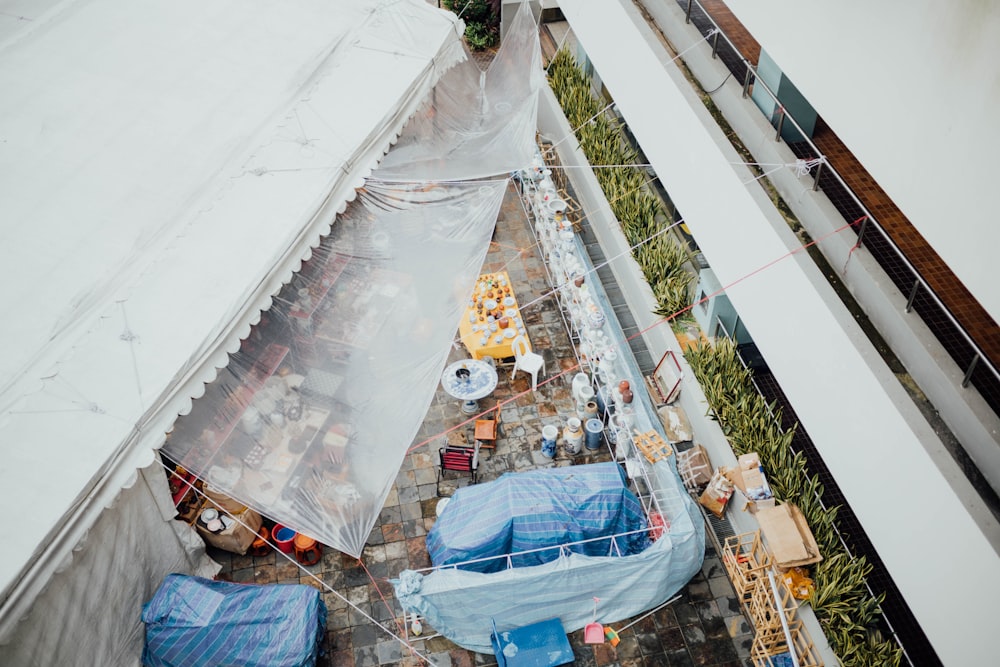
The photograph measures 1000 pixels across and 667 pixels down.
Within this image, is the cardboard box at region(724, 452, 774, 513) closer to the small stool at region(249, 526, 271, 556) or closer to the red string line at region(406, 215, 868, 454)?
the red string line at region(406, 215, 868, 454)

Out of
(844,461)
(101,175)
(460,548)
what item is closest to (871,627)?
(844,461)

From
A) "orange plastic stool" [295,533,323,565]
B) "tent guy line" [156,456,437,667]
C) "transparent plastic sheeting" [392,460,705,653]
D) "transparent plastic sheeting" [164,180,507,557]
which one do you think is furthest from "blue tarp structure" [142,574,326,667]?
"transparent plastic sheeting" [164,180,507,557]

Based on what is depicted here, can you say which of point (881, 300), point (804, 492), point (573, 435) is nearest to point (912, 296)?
point (881, 300)

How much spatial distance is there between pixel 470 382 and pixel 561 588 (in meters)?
3.23

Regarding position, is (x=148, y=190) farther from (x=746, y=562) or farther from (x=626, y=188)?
(x=746, y=562)

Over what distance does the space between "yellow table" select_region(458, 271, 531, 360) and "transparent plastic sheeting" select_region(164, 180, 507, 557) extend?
5.89ft

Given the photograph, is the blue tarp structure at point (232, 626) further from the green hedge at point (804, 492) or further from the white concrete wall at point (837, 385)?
the white concrete wall at point (837, 385)

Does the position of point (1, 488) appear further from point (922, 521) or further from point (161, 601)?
point (922, 521)

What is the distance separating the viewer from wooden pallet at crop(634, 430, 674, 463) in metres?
→ 9.48

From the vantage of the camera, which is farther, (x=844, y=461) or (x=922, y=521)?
(x=844, y=461)

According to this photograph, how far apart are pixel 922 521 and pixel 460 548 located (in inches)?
175

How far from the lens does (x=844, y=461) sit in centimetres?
724

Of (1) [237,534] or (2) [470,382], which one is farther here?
(2) [470,382]

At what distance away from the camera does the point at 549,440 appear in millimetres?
10305
